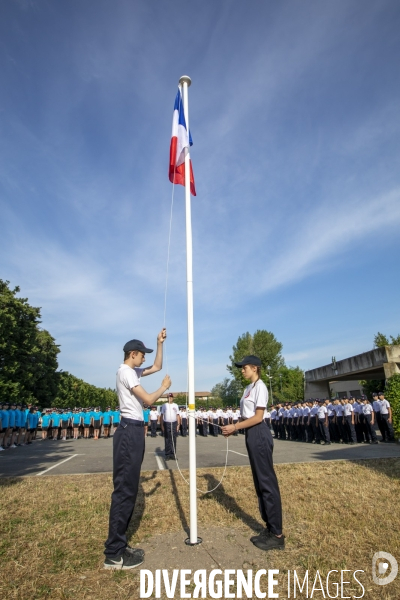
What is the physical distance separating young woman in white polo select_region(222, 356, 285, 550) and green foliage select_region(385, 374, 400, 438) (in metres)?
8.94

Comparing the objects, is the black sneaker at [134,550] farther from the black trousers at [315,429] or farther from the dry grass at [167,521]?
the black trousers at [315,429]

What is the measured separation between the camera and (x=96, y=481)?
290 inches

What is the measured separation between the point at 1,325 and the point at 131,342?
77.0 feet

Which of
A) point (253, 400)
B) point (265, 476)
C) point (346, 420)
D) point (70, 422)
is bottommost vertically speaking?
point (265, 476)

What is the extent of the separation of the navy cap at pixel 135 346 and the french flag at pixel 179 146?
2.51 metres

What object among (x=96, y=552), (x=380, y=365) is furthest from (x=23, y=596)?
(x=380, y=365)

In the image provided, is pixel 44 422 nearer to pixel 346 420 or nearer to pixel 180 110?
pixel 346 420

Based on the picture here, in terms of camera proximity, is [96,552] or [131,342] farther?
[131,342]

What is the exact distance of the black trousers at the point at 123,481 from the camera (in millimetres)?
3496

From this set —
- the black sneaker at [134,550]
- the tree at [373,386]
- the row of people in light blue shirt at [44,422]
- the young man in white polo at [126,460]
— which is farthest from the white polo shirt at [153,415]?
the tree at [373,386]

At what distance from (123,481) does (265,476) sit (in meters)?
1.56

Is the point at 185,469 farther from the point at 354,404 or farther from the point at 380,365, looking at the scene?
the point at 380,365

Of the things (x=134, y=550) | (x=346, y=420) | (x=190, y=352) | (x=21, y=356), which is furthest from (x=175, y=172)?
(x=21, y=356)

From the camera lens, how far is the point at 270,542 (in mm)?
3797
